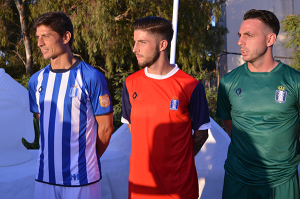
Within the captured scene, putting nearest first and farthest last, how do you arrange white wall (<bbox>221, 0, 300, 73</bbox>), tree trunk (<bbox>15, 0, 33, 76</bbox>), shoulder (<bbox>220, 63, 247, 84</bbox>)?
shoulder (<bbox>220, 63, 247, 84</bbox>)
tree trunk (<bbox>15, 0, 33, 76</bbox>)
white wall (<bbox>221, 0, 300, 73</bbox>)

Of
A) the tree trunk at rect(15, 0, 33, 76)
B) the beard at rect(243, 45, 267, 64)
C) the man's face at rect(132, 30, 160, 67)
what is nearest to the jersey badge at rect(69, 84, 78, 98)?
the man's face at rect(132, 30, 160, 67)

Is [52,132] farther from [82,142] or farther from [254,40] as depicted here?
[254,40]

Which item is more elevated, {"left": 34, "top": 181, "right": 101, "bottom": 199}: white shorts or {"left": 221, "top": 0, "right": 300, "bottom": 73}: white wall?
{"left": 221, "top": 0, "right": 300, "bottom": 73}: white wall

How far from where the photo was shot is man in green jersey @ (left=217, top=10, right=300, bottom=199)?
1.87 meters

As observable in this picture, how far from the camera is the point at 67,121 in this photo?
1926 mm

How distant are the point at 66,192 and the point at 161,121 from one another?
2.59 ft

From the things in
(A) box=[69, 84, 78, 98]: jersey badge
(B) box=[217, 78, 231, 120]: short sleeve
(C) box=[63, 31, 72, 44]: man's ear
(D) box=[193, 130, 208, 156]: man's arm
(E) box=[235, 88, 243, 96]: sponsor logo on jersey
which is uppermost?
(C) box=[63, 31, 72, 44]: man's ear

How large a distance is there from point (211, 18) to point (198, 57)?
1519mm

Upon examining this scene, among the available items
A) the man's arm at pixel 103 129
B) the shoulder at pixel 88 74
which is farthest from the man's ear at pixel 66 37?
the man's arm at pixel 103 129

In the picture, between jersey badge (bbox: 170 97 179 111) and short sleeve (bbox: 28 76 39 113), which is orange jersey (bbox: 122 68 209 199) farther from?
short sleeve (bbox: 28 76 39 113)

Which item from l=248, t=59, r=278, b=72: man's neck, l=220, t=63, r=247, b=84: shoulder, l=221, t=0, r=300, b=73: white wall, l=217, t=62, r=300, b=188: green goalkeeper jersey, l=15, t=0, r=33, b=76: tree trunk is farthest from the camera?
l=221, t=0, r=300, b=73: white wall

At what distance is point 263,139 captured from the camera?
6.18 ft

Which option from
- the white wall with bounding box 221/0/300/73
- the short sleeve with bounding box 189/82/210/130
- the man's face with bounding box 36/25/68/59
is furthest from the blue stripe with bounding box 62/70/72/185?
the white wall with bounding box 221/0/300/73

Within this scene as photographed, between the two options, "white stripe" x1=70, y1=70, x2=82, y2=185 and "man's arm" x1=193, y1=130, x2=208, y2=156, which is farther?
"man's arm" x1=193, y1=130, x2=208, y2=156
